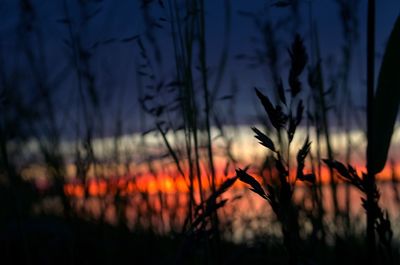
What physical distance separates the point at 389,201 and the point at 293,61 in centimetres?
166

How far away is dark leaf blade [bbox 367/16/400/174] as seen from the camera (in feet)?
2.41

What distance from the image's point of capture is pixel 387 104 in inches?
29.1

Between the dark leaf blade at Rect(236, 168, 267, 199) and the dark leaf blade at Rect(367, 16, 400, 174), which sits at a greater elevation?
the dark leaf blade at Rect(367, 16, 400, 174)

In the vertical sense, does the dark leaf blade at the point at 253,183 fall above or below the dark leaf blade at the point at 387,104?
below

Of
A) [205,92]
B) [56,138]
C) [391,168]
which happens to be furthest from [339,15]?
[56,138]

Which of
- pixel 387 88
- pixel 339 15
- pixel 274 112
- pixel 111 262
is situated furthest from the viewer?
pixel 339 15

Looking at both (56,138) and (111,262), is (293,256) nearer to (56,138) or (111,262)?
(111,262)

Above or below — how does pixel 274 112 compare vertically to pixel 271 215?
above

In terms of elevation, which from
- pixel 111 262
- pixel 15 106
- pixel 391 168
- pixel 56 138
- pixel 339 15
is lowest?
pixel 111 262

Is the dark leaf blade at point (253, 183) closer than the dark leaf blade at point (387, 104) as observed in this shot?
Yes

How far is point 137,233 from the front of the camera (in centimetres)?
194

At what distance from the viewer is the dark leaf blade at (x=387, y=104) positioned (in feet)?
2.41

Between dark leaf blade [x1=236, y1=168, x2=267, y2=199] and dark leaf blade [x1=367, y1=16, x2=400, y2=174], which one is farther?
dark leaf blade [x1=367, y1=16, x2=400, y2=174]

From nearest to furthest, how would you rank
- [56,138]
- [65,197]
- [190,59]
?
1. [190,59]
2. [65,197]
3. [56,138]
